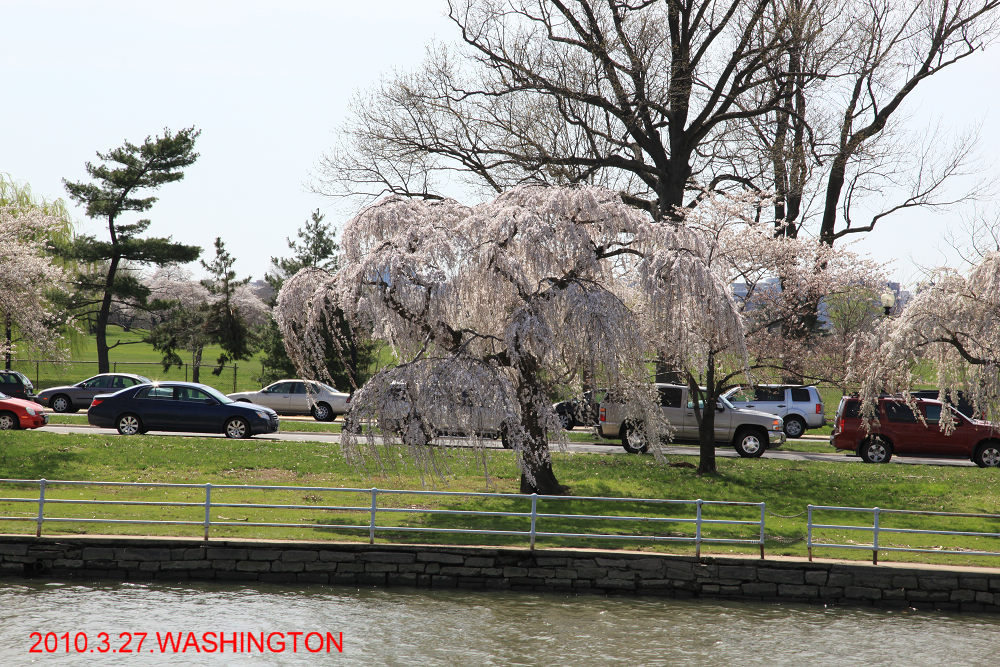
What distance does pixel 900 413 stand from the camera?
83.9ft

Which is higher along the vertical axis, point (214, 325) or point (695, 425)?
point (214, 325)

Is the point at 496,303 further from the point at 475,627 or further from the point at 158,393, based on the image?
the point at 158,393

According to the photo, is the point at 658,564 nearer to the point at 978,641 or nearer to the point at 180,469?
the point at 978,641

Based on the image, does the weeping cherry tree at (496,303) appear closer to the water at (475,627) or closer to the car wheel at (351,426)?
the car wheel at (351,426)

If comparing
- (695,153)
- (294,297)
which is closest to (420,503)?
(294,297)

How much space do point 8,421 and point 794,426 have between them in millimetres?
25162

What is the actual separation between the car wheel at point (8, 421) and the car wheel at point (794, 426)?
80.8ft

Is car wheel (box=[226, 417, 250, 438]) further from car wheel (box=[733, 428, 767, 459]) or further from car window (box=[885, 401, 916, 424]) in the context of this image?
car window (box=[885, 401, 916, 424])

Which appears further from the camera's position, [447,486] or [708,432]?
→ [708,432]

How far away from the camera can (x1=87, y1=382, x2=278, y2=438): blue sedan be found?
80.8 ft

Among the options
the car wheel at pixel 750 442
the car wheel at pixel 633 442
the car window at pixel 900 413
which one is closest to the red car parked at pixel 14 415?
the car wheel at pixel 633 442

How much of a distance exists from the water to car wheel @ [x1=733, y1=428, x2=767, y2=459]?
1209 cm

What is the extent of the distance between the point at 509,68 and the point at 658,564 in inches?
890

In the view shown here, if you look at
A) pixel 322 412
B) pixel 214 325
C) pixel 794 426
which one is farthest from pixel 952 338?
pixel 214 325
